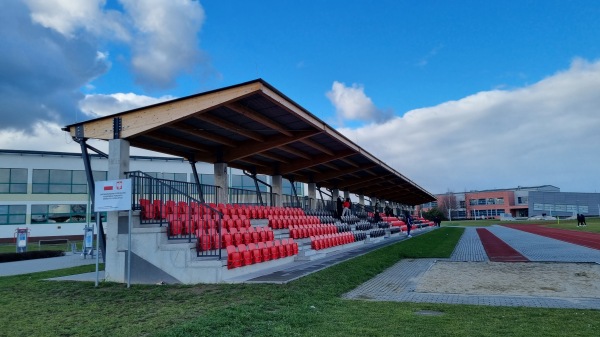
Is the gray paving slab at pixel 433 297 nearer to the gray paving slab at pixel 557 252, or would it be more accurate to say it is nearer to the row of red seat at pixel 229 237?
the row of red seat at pixel 229 237

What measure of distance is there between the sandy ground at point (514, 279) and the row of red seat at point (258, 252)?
4279 mm

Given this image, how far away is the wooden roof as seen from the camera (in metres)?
11.6

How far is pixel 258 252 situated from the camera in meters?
12.0

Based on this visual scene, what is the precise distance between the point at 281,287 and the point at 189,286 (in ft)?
7.29

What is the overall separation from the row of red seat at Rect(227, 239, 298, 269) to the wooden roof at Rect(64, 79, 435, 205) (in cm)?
382

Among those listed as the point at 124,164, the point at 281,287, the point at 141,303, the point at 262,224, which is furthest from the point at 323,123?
the point at 141,303

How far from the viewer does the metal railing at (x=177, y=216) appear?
1098cm

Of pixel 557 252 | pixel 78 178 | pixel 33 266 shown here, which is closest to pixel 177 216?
pixel 33 266

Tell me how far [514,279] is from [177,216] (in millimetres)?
8919

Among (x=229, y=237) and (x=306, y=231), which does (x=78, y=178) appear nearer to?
(x=306, y=231)

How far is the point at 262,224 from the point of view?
1614 cm

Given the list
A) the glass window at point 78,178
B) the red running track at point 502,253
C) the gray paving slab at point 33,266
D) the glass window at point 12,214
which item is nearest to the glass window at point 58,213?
the glass window at point 12,214

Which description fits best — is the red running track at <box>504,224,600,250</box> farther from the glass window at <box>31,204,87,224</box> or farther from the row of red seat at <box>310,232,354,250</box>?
the glass window at <box>31,204,87,224</box>

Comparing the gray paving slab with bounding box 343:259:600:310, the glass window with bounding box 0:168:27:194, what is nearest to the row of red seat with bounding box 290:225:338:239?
the gray paving slab with bounding box 343:259:600:310
